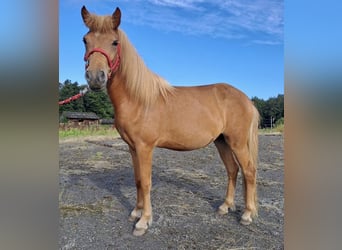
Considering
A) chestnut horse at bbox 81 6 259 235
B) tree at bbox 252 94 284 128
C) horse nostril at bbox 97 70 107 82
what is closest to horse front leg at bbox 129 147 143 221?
chestnut horse at bbox 81 6 259 235

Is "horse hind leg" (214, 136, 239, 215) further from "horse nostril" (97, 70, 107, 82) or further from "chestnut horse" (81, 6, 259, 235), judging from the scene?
"horse nostril" (97, 70, 107, 82)

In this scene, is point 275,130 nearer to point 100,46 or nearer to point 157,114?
point 157,114

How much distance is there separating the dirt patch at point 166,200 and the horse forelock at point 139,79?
9.7 inches

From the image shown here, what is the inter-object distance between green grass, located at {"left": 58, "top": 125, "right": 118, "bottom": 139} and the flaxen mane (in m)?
0.19

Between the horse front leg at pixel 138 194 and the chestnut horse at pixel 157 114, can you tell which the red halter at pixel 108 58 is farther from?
the horse front leg at pixel 138 194

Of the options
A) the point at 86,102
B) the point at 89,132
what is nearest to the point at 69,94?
the point at 86,102

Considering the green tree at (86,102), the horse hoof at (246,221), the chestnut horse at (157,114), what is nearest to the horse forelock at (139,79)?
the chestnut horse at (157,114)

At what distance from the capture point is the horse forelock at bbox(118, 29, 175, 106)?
110cm
